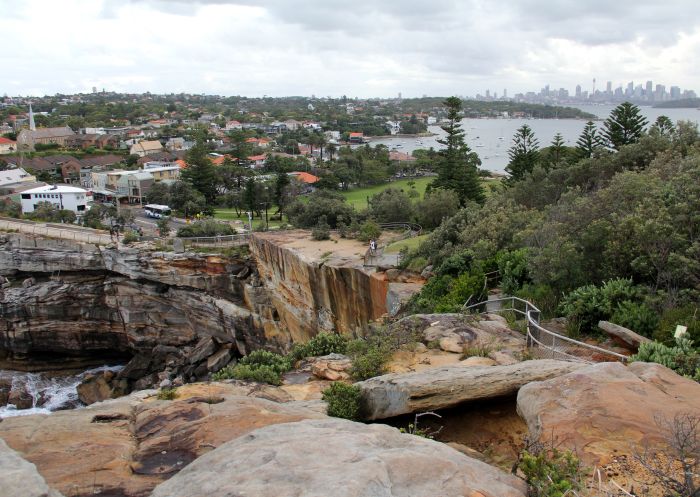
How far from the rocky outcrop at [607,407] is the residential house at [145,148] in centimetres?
7175

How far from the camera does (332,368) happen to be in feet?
31.8

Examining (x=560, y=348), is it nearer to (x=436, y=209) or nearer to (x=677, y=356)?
(x=677, y=356)

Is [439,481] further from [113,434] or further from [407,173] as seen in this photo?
[407,173]

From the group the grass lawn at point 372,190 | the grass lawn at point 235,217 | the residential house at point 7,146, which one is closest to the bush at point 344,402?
the grass lawn at point 235,217

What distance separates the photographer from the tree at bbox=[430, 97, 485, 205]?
30266 millimetres

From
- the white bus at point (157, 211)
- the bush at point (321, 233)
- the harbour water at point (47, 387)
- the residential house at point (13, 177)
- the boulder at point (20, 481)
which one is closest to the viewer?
the boulder at point (20, 481)

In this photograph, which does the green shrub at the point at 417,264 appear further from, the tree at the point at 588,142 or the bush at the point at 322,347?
the tree at the point at 588,142

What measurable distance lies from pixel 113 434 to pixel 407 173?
54.5 m

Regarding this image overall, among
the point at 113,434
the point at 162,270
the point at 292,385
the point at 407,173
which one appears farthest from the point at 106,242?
the point at 407,173

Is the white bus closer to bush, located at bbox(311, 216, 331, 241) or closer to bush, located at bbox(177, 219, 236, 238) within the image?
bush, located at bbox(177, 219, 236, 238)

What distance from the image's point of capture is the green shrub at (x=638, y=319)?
9.19m

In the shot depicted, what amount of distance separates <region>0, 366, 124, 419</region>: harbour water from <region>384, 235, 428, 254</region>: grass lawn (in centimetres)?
1554

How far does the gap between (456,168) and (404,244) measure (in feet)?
31.3

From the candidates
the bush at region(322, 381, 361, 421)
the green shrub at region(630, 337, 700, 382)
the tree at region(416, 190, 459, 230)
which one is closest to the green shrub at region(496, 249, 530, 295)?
the green shrub at region(630, 337, 700, 382)
